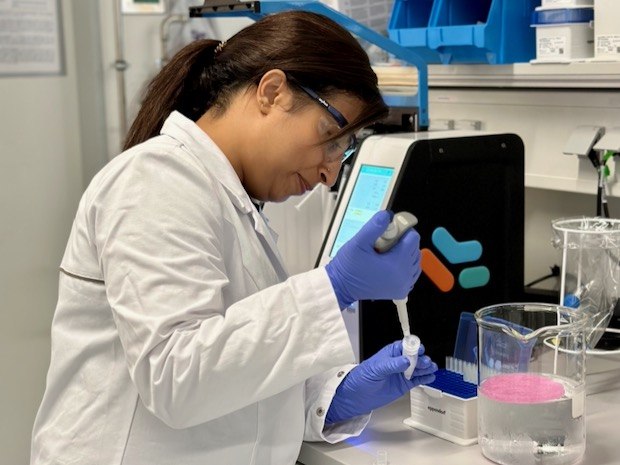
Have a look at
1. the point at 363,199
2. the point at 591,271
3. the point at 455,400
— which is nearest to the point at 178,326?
the point at 455,400

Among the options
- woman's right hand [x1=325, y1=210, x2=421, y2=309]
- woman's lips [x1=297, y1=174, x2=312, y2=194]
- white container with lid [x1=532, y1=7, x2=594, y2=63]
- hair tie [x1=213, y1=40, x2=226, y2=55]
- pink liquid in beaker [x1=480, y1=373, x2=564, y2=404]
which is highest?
white container with lid [x1=532, y1=7, x2=594, y2=63]

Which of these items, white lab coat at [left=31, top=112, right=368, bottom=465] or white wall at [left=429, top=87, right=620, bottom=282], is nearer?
white lab coat at [left=31, top=112, right=368, bottom=465]

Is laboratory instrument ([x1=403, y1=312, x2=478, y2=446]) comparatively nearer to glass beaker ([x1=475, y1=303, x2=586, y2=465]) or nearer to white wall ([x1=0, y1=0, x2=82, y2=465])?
glass beaker ([x1=475, y1=303, x2=586, y2=465])

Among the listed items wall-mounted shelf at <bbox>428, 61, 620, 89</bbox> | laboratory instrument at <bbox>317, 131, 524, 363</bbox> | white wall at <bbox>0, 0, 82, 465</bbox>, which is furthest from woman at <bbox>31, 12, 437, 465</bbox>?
white wall at <bbox>0, 0, 82, 465</bbox>

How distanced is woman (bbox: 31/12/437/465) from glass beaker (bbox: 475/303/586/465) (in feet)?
0.39

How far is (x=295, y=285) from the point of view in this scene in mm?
1115

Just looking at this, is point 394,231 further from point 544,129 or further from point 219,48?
point 544,129

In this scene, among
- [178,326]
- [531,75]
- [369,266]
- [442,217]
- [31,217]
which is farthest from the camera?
[31,217]

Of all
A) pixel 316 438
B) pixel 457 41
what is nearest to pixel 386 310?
pixel 316 438

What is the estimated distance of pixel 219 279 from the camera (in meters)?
1.09

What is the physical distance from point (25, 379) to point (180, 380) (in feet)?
6.01

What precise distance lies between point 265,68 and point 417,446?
0.59m

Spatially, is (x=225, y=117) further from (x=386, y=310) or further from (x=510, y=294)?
(x=510, y=294)

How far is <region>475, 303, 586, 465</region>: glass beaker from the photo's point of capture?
1.22 meters
